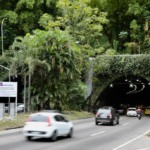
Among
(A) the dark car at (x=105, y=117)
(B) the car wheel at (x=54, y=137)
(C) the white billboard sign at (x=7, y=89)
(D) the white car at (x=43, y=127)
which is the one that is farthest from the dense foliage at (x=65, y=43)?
(B) the car wheel at (x=54, y=137)

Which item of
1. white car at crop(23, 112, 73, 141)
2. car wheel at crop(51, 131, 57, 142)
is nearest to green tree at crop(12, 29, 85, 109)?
white car at crop(23, 112, 73, 141)

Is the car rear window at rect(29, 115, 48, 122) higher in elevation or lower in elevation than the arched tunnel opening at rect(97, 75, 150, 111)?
higher

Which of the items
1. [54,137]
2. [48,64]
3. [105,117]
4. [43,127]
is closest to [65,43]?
[48,64]

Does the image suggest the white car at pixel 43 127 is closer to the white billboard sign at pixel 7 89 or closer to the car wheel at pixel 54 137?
the car wheel at pixel 54 137

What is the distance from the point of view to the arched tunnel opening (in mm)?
72375

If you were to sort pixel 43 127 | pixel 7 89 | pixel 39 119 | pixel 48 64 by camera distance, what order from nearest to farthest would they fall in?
1. pixel 43 127
2. pixel 39 119
3. pixel 7 89
4. pixel 48 64

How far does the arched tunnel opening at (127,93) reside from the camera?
7238 centimetres

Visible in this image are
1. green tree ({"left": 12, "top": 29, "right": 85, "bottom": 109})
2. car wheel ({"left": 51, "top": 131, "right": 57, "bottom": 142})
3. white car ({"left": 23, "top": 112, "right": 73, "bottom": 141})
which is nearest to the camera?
white car ({"left": 23, "top": 112, "right": 73, "bottom": 141})

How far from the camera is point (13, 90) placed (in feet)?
117

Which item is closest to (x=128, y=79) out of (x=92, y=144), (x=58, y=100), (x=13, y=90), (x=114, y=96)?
(x=114, y=96)

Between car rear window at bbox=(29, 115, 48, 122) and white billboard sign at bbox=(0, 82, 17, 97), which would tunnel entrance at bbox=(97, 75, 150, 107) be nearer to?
white billboard sign at bbox=(0, 82, 17, 97)

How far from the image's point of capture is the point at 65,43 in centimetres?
4497

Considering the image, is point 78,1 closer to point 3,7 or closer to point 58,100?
point 3,7

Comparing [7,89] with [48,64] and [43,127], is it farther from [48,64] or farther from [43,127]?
[43,127]
